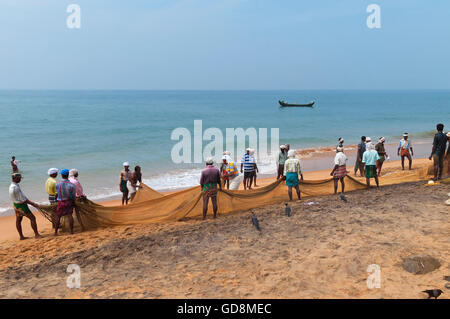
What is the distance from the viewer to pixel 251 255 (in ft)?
20.1

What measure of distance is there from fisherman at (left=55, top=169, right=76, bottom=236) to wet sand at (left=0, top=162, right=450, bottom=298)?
0.45m

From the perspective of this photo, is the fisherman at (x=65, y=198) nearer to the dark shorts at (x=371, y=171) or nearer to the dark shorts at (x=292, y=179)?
the dark shorts at (x=292, y=179)

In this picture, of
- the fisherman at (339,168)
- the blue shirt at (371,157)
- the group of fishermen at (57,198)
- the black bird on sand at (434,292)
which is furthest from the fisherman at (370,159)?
the group of fishermen at (57,198)

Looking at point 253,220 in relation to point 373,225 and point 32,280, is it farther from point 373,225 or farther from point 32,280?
point 32,280

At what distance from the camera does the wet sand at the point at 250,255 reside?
5.06 m

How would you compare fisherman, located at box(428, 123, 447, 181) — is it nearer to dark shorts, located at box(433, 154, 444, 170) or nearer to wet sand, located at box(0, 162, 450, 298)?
dark shorts, located at box(433, 154, 444, 170)

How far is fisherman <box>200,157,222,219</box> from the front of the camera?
8.04 metres

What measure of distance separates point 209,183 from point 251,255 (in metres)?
2.37

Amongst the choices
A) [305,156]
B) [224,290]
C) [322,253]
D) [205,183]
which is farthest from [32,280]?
[305,156]

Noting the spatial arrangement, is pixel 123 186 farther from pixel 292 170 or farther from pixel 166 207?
pixel 292 170

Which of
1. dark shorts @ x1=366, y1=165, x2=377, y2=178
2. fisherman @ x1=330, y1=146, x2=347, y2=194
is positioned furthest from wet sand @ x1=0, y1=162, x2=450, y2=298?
dark shorts @ x1=366, y1=165, x2=377, y2=178

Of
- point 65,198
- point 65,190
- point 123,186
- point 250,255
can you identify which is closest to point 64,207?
point 65,198
